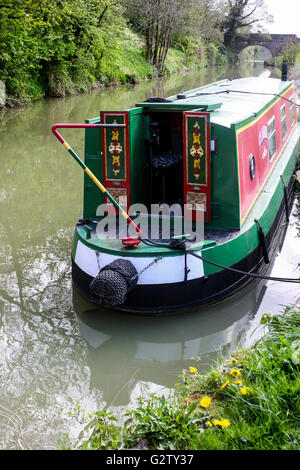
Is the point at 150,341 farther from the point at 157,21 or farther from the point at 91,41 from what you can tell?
the point at 157,21

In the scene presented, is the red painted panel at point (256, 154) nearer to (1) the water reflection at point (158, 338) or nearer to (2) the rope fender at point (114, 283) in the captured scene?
(1) the water reflection at point (158, 338)

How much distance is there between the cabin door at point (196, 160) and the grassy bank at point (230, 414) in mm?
2311

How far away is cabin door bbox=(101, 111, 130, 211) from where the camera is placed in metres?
5.69

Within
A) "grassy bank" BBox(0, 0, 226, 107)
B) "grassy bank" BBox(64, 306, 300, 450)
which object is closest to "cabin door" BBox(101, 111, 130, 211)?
"grassy bank" BBox(64, 306, 300, 450)

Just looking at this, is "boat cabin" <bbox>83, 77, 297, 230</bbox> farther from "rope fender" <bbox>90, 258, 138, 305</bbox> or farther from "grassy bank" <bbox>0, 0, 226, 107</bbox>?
"grassy bank" <bbox>0, 0, 226, 107</bbox>

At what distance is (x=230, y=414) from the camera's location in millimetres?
3154

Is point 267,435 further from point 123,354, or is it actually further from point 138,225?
point 138,225

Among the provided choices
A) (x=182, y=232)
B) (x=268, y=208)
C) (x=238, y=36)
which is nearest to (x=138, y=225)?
(x=182, y=232)

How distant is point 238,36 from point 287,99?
4029 cm

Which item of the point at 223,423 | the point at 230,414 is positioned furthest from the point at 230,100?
the point at 223,423

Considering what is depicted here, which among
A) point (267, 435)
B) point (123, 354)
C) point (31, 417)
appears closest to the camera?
point (267, 435)

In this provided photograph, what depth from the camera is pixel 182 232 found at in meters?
5.60

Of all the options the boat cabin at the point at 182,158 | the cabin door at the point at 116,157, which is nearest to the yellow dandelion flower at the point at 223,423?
the boat cabin at the point at 182,158
